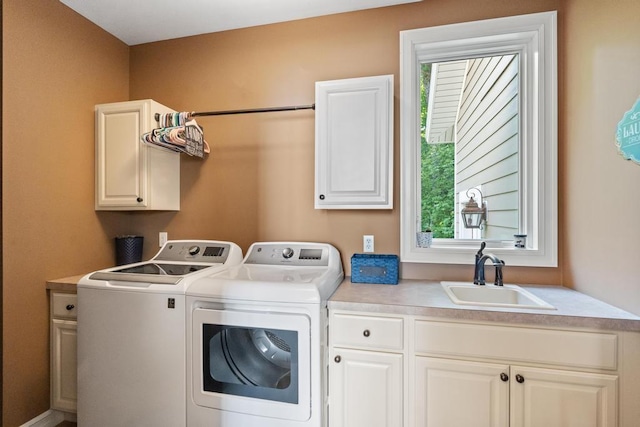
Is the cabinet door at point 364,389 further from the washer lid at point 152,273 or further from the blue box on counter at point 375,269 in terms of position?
the washer lid at point 152,273

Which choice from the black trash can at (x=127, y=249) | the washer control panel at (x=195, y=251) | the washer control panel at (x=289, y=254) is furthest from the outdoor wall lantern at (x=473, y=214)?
the black trash can at (x=127, y=249)

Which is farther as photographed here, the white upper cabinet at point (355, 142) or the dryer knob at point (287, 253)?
the dryer knob at point (287, 253)

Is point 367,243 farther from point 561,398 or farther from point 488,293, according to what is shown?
point 561,398

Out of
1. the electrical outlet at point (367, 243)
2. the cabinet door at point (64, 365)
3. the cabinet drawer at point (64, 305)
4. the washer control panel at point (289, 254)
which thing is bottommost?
→ the cabinet door at point (64, 365)

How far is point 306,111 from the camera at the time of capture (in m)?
2.10

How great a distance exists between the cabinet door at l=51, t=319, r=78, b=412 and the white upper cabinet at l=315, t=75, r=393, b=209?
1.74 meters

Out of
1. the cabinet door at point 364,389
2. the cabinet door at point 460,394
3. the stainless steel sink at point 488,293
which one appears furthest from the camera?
the stainless steel sink at point 488,293

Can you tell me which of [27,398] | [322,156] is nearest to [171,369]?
[27,398]

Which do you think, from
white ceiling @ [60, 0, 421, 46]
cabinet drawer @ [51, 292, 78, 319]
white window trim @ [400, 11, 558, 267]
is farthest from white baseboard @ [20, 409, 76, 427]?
white ceiling @ [60, 0, 421, 46]

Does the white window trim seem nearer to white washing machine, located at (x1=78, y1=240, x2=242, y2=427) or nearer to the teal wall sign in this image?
the teal wall sign

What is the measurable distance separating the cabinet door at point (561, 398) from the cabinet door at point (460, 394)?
51mm

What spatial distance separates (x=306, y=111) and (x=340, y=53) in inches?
17.4

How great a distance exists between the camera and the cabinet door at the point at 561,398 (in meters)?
1.17

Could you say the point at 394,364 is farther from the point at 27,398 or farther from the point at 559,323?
the point at 27,398
